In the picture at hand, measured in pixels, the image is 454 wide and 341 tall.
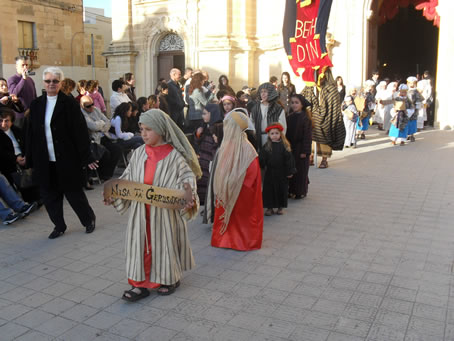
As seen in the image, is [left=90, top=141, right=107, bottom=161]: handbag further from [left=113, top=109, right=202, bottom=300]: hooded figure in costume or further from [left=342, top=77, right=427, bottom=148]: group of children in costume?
[left=342, top=77, right=427, bottom=148]: group of children in costume

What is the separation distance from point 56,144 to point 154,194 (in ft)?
6.70

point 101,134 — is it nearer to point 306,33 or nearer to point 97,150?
point 97,150

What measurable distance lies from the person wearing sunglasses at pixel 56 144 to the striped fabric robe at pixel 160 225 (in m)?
1.69

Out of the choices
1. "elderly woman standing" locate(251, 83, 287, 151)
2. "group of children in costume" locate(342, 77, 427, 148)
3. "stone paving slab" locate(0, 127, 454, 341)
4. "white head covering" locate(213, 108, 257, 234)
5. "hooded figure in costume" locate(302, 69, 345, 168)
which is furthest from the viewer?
"group of children in costume" locate(342, 77, 427, 148)

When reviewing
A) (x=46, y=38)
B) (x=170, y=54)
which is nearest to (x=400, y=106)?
(x=170, y=54)

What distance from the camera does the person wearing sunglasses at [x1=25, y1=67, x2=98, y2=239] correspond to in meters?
5.16

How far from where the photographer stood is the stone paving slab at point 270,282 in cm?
342

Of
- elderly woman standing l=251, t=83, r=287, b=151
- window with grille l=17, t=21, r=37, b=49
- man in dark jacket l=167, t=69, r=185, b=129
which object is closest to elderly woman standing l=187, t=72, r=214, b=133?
man in dark jacket l=167, t=69, r=185, b=129

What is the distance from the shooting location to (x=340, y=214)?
640cm

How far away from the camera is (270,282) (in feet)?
13.8

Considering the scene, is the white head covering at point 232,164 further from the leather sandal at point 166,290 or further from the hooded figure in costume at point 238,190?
the leather sandal at point 166,290

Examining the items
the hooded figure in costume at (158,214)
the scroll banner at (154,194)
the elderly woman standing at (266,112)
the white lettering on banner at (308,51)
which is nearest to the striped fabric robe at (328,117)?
the white lettering on banner at (308,51)

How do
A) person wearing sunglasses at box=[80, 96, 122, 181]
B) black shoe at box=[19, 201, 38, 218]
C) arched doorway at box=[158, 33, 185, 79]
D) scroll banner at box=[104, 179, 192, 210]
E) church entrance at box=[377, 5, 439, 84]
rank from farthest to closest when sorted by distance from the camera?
church entrance at box=[377, 5, 439, 84] → arched doorway at box=[158, 33, 185, 79] → person wearing sunglasses at box=[80, 96, 122, 181] → black shoe at box=[19, 201, 38, 218] → scroll banner at box=[104, 179, 192, 210]

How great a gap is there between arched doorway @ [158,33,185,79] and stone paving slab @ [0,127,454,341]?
48.3 ft
